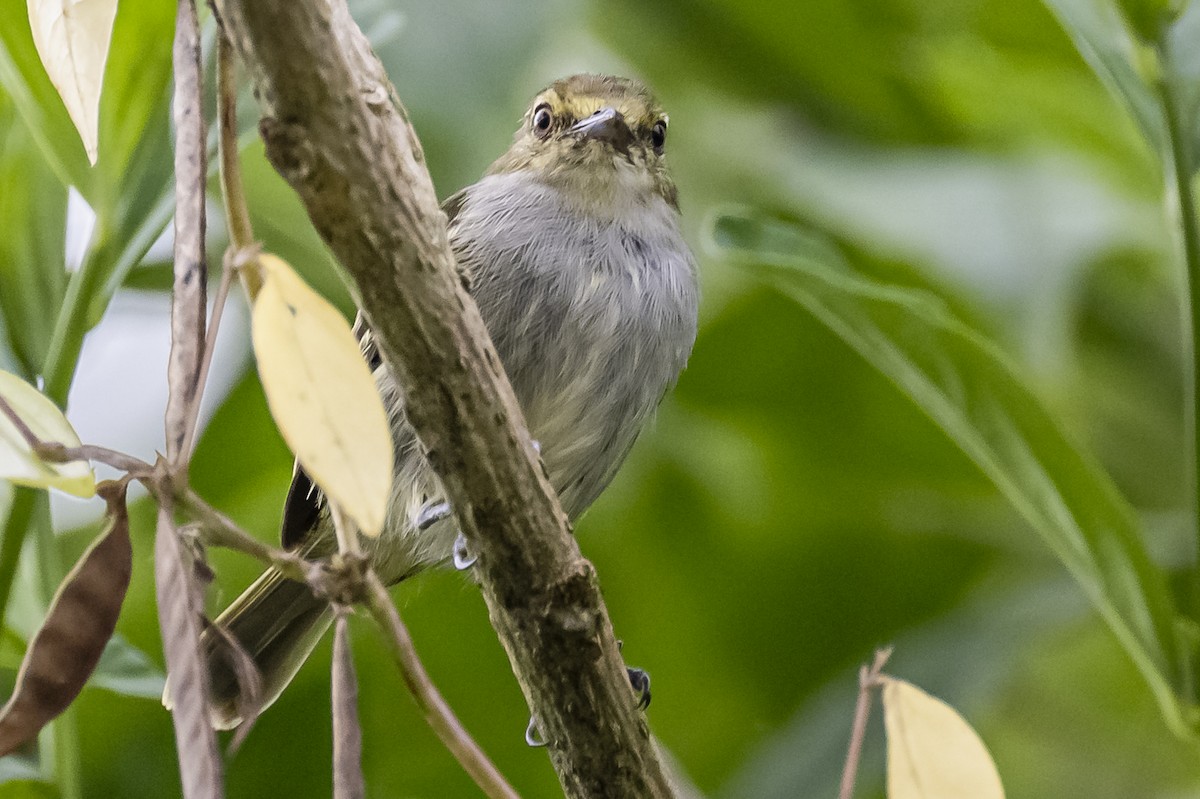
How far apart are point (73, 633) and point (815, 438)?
5.73ft

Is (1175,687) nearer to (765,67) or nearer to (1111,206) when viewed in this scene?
(1111,206)

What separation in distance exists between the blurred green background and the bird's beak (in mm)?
152

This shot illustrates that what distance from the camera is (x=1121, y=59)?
6.24 ft

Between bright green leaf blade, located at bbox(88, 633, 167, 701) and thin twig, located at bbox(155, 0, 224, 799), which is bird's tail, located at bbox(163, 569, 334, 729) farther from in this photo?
thin twig, located at bbox(155, 0, 224, 799)

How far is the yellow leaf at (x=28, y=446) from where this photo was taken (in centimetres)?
86

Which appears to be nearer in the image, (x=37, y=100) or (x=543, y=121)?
(x=37, y=100)

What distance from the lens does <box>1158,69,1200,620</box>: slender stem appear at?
5.71 feet

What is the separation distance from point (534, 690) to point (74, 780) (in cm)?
64

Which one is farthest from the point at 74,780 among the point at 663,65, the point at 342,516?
the point at 663,65

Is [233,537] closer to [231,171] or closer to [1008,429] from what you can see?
[231,171]

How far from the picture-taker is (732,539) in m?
2.44

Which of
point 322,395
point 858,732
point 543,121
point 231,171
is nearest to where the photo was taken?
point 322,395

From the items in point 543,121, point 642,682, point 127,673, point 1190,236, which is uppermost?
point 543,121

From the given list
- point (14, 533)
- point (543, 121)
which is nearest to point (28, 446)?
point (14, 533)
